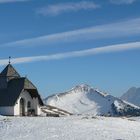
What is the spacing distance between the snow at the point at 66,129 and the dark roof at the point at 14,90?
43.3 feet

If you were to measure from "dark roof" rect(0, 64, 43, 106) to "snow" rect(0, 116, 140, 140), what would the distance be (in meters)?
A: 13.2

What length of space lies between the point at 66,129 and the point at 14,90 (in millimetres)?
22918

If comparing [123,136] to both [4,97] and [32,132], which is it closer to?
[32,132]

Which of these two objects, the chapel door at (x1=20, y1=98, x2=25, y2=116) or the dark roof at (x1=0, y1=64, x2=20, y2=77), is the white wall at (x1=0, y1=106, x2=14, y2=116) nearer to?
the chapel door at (x1=20, y1=98, x2=25, y2=116)

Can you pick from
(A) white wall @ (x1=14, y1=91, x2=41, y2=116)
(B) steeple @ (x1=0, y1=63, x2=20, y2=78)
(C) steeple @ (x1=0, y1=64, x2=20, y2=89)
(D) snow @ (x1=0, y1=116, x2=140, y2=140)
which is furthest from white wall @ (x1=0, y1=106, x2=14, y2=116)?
(D) snow @ (x1=0, y1=116, x2=140, y2=140)

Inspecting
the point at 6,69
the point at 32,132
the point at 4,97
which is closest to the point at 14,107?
the point at 4,97

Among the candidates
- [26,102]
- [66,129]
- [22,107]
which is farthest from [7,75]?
[66,129]

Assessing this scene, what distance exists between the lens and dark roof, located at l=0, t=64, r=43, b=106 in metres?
74.9

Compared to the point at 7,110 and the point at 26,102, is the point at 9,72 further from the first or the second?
the point at 7,110

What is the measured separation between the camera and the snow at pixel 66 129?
50469 millimetres

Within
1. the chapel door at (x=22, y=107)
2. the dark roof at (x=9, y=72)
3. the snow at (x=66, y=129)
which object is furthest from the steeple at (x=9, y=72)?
the snow at (x=66, y=129)

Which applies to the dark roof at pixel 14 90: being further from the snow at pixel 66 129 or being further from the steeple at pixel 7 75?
the snow at pixel 66 129

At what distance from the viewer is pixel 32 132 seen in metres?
52.6

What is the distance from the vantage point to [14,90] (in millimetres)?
75938
